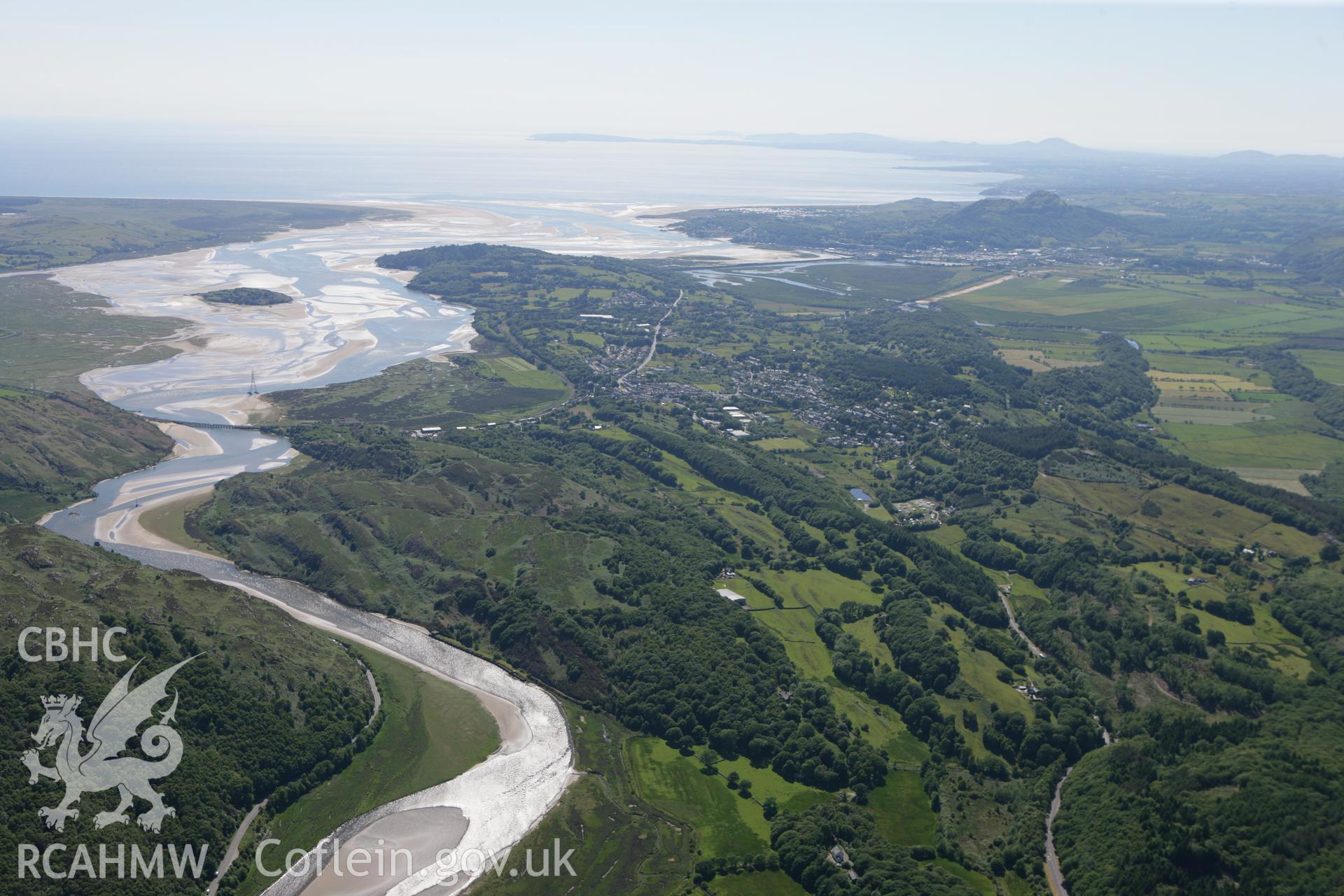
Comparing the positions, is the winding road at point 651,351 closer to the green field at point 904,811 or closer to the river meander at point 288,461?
the river meander at point 288,461

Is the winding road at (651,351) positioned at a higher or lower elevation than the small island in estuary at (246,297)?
lower

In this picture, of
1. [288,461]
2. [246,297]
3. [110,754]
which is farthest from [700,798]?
[246,297]

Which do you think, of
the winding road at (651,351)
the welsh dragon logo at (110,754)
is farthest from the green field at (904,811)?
the winding road at (651,351)

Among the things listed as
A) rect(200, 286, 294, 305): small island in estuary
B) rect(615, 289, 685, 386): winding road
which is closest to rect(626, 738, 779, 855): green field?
rect(615, 289, 685, 386): winding road


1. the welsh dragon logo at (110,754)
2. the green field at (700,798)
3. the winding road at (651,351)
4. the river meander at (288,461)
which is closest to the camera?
the welsh dragon logo at (110,754)

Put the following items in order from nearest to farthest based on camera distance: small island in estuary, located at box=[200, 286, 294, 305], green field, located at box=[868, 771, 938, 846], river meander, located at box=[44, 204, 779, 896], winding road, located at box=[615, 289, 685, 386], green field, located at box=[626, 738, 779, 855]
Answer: green field, located at box=[626, 738, 779, 855] < river meander, located at box=[44, 204, 779, 896] < green field, located at box=[868, 771, 938, 846] < winding road, located at box=[615, 289, 685, 386] < small island in estuary, located at box=[200, 286, 294, 305]

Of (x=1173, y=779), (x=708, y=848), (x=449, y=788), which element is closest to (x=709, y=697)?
(x=708, y=848)

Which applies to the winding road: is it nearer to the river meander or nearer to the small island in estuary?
the river meander

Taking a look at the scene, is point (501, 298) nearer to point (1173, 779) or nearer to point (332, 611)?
point (332, 611)
